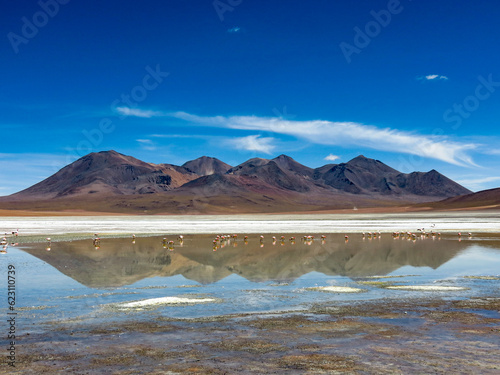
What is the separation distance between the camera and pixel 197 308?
13.3m

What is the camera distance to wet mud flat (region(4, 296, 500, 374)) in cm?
806

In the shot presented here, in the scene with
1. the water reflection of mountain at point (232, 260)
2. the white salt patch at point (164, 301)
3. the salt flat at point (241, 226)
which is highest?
the salt flat at point (241, 226)

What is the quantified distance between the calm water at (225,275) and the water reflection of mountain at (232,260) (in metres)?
0.04

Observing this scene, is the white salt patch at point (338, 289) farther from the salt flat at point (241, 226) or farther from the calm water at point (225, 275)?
the salt flat at point (241, 226)

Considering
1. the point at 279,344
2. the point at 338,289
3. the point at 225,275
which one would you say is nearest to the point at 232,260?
the point at 225,275

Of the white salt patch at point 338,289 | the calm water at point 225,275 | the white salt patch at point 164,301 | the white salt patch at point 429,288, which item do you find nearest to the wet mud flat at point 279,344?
the white salt patch at point 164,301

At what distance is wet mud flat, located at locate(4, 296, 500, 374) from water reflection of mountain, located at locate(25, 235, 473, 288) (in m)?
7.12

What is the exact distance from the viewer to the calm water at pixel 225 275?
1379cm

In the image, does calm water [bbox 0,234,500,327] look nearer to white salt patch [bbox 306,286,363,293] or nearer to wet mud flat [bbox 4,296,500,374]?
white salt patch [bbox 306,286,363,293]

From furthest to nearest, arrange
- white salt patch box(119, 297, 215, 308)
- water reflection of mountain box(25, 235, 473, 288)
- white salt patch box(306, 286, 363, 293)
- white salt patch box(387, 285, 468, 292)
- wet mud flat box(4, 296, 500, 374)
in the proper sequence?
1. water reflection of mountain box(25, 235, 473, 288)
2. white salt patch box(387, 285, 468, 292)
3. white salt patch box(306, 286, 363, 293)
4. white salt patch box(119, 297, 215, 308)
5. wet mud flat box(4, 296, 500, 374)

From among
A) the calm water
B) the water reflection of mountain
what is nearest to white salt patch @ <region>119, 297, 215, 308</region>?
the calm water

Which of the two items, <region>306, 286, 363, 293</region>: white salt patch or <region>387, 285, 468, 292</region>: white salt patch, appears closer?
<region>306, 286, 363, 293</region>: white salt patch

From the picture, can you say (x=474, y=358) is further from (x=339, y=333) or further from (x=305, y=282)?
(x=305, y=282)

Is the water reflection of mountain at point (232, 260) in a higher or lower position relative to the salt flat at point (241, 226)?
lower
